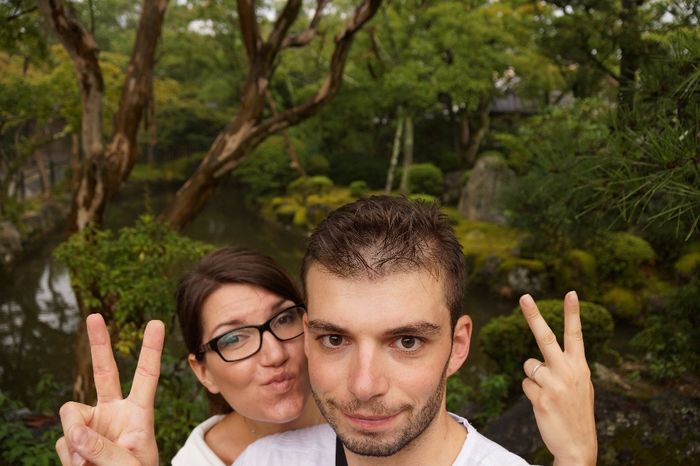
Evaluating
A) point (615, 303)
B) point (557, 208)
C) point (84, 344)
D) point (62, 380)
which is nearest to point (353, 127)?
point (615, 303)

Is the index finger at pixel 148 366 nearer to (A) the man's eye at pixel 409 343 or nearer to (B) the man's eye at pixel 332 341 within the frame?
(B) the man's eye at pixel 332 341

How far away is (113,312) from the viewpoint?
Answer: 546 cm

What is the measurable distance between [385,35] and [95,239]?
45.1 ft

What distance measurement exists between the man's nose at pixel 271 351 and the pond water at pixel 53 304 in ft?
13.1

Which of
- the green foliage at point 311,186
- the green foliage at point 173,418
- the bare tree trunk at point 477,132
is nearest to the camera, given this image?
the green foliage at point 173,418

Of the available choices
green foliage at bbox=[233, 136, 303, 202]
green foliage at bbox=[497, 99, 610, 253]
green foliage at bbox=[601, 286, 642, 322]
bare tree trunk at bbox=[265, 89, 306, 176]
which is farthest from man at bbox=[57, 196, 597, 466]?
green foliage at bbox=[233, 136, 303, 202]

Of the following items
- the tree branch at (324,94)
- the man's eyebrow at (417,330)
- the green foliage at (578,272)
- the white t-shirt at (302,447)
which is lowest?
the green foliage at (578,272)

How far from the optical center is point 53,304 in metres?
12.1

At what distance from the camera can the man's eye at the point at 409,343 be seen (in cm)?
147

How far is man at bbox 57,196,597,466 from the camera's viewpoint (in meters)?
1.45

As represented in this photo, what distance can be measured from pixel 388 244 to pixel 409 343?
25 centimetres

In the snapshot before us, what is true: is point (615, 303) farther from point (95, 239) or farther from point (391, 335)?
point (391, 335)

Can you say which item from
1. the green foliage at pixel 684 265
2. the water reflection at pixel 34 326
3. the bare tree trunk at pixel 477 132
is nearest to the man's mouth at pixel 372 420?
the water reflection at pixel 34 326

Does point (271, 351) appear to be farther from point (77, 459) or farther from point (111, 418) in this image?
point (77, 459)
